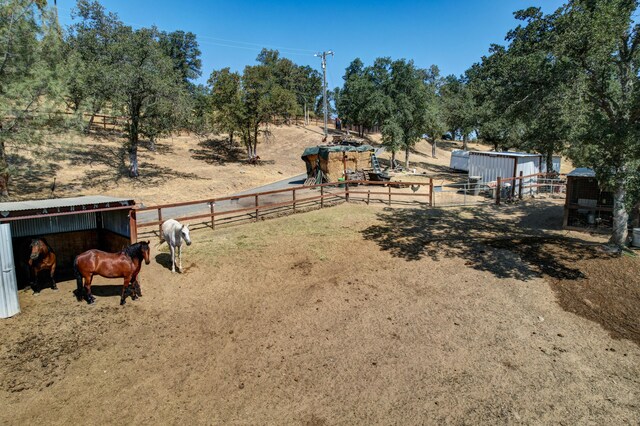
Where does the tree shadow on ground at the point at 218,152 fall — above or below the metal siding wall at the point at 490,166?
above

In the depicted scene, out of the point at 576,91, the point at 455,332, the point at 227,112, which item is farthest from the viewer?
the point at 227,112

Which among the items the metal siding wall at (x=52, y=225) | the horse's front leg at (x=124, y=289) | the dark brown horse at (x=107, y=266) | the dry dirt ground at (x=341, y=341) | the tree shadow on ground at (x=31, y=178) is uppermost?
the tree shadow on ground at (x=31, y=178)

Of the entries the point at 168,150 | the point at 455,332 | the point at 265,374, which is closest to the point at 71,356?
the point at 265,374

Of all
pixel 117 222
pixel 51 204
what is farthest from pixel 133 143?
pixel 51 204

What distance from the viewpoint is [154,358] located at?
6988 mm

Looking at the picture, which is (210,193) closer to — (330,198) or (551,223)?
(330,198)

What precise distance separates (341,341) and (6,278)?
23.7ft

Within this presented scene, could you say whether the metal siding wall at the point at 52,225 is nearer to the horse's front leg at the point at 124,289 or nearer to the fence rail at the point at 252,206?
the fence rail at the point at 252,206

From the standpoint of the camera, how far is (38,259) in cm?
908

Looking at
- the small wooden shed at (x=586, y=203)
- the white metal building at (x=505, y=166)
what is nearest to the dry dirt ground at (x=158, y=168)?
the white metal building at (x=505, y=166)

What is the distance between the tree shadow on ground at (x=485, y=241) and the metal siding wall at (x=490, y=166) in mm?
7080

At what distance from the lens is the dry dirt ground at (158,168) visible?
20.9 meters

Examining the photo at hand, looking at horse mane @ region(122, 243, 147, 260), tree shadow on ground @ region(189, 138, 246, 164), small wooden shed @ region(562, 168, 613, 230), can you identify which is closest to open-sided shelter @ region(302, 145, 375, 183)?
tree shadow on ground @ region(189, 138, 246, 164)

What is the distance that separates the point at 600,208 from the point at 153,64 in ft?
81.7
